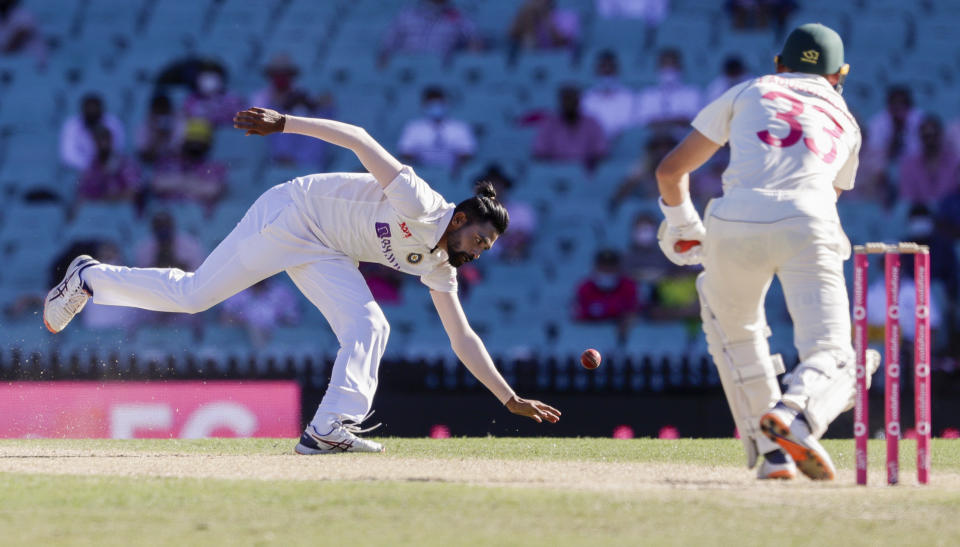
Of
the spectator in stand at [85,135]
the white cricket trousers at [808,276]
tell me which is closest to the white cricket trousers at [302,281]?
the white cricket trousers at [808,276]

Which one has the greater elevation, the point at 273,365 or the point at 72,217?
the point at 72,217

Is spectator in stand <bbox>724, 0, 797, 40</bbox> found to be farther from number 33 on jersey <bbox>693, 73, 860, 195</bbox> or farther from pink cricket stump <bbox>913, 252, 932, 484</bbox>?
pink cricket stump <bbox>913, 252, 932, 484</bbox>

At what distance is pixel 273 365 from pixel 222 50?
6.39 m

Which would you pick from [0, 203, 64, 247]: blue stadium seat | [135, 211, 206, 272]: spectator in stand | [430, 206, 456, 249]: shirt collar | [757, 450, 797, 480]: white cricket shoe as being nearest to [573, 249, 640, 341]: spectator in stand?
[135, 211, 206, 272]: spectator in stand

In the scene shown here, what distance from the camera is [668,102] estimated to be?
14891 millimetres

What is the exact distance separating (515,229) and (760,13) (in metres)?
4.61

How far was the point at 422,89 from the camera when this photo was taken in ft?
50.6

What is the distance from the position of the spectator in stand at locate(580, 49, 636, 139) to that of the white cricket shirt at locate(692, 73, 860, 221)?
9.45m

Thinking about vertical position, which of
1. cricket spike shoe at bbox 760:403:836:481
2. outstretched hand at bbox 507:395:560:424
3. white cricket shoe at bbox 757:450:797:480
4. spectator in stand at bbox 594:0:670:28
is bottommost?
white cricket shoe at bbox 757:450:797:480

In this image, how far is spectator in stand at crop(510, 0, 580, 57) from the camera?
1588 cm

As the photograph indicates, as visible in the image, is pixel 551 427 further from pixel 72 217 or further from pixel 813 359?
pixel 72 217

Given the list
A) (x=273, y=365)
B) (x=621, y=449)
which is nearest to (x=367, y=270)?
(x=273, y=365)

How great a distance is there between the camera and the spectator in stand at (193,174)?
1429 cm

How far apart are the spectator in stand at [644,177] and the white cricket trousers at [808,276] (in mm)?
9064
